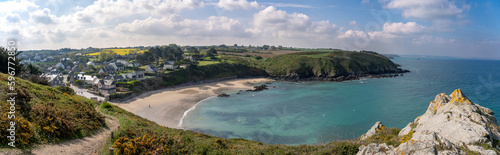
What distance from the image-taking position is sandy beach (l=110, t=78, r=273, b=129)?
128ft

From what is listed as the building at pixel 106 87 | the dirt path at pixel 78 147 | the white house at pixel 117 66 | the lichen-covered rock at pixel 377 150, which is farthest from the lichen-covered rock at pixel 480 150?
the white house at pixel 117 66

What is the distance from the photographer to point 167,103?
47.9 m

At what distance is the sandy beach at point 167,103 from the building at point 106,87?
5.99m

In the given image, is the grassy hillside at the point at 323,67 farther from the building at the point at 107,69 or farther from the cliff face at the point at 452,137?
the cliff face at the point at 452,137

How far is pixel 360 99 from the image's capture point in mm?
52594

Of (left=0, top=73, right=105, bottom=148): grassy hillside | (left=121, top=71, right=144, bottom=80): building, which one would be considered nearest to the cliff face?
(left=0, top=73, right=105, bottom=148): grassy hillside

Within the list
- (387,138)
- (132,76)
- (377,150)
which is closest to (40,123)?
(377,150)

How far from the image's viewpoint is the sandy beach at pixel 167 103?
128 ft

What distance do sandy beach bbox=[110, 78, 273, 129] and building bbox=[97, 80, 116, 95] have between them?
19.6ft

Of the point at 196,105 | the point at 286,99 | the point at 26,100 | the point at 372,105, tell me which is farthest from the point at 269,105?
the point at 26,100

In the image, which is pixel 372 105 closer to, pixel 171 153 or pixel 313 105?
pixel 313 105

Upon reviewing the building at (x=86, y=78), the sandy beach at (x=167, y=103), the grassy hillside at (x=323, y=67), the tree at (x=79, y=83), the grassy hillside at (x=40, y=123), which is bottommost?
the sandy beach at (x=167, y=103)

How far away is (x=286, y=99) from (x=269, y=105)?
23.7ft

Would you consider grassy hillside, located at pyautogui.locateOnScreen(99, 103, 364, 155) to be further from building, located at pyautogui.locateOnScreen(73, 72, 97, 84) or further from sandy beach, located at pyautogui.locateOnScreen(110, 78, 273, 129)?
building, located at pyautogui.locateOnScreen(73, 72, 97, 84)
